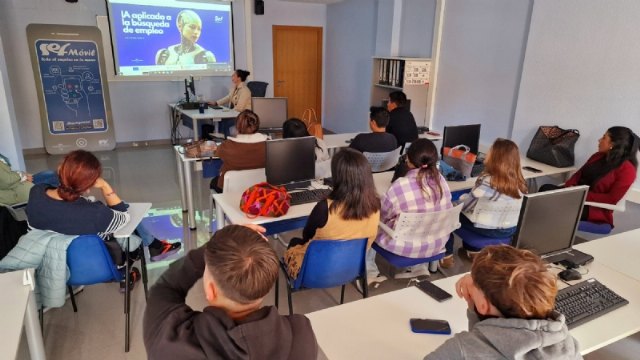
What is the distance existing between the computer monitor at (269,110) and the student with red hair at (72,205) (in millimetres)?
2880

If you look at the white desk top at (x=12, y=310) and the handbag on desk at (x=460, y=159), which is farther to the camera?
the handbag on desk at (x=460, y=159)

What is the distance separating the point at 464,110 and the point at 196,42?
14.8 feet

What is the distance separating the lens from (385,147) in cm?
377

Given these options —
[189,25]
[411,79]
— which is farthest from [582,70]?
[189,25]

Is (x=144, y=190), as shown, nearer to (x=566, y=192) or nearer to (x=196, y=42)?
(x=196, y=42)

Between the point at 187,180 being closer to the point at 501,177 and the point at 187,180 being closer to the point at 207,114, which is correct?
the point at 207,114

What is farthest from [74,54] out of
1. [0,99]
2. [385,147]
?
[385,147]

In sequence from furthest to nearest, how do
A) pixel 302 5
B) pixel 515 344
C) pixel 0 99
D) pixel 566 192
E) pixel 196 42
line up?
1. pixel 302 5
2. pixel 196 42
3. pixel 0 99
4. pixel 566 192
5. pixel 515 344

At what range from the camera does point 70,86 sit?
6.35 metres

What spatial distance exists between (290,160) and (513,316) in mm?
2072

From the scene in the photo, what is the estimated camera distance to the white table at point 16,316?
1.41 meters

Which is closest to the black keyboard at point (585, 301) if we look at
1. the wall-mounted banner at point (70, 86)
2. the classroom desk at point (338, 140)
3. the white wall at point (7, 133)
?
the classroom desk at point (338, 140)

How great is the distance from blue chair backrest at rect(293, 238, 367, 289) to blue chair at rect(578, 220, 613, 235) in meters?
2.04

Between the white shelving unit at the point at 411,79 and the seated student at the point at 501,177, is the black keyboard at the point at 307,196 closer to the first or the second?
the seated student at the point at 501,177
